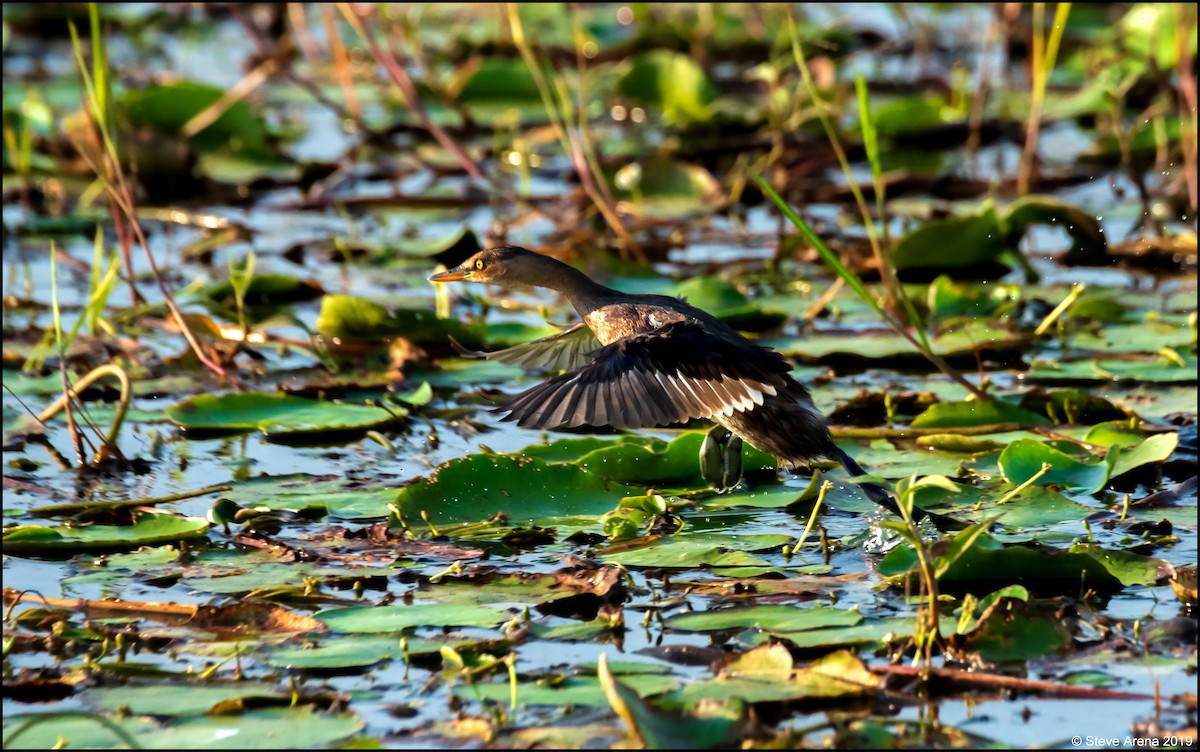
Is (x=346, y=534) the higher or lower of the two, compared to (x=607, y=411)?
lower

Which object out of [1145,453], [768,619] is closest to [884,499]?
[1145,453]

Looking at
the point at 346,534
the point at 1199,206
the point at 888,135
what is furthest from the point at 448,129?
the point at 346,534

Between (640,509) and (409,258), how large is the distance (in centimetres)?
382

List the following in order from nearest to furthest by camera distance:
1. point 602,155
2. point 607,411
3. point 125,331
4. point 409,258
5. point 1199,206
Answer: point 607,411 → point 125,331 → point 1199,206 → point 409,258 → point 602,155

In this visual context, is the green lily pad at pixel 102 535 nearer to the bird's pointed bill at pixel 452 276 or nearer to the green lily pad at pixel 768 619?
the green lily pad at pixel 768 619

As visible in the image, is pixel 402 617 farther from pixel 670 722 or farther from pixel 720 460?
pixel 720 460

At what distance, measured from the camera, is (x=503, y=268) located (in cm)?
609

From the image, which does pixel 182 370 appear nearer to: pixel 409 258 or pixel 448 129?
pixel 409 258

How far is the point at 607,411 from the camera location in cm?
444

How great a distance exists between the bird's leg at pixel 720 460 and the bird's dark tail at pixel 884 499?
0.30m

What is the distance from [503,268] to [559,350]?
0.39 metres

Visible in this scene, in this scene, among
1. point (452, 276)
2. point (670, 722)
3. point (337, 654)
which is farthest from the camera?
point (452, 276)

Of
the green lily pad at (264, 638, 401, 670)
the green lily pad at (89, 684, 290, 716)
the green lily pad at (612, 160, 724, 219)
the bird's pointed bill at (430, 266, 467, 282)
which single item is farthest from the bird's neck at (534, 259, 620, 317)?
the green lily pad at (612, 160, 724, 219)

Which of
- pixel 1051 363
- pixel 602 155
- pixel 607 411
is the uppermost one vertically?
pixel 602 155
